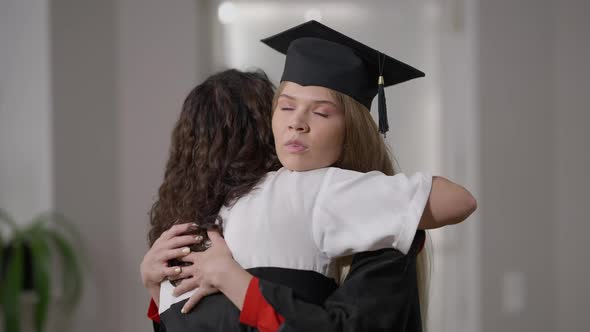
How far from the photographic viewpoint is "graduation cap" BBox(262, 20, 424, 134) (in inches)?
42.9

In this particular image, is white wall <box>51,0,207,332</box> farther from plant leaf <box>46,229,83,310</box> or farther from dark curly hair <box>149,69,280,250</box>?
dark curly hair <box>149,69,280,250</box>

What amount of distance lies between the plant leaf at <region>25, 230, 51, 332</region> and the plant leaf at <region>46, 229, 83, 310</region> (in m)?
0.07

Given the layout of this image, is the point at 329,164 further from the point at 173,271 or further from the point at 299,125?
the point at 173,271

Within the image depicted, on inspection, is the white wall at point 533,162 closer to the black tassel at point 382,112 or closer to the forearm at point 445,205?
the black tassel at point 382,112

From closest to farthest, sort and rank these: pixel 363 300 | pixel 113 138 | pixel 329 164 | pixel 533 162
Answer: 1. pixel 363 300
2. pixel 329 164
3. pixel 533 162
4. pixel 113 138

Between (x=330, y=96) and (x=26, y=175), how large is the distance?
2.30 meters

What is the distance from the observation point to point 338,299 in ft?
3.27

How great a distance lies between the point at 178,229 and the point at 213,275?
0.17 m

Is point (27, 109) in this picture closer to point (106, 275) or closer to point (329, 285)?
point (106, 275)

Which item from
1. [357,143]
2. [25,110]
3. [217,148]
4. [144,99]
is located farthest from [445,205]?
[25,110]

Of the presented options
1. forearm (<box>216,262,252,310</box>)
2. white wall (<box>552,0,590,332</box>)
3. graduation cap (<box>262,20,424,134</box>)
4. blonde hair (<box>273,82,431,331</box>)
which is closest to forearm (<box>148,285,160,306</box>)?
Result: forearm (<box>216,262,252,310</box>)

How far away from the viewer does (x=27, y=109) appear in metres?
2.94

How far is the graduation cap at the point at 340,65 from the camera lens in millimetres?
1091

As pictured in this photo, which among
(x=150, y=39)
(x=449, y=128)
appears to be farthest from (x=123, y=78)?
(x=449, y=128)
